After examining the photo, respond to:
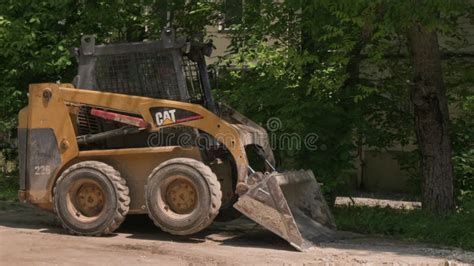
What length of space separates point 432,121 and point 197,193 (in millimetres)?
4390

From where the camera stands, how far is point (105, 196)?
9516 mm

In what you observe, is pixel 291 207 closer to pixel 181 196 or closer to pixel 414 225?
pixel 181 196

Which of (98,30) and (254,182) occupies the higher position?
(98,30)

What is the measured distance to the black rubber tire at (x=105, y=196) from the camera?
9414mm

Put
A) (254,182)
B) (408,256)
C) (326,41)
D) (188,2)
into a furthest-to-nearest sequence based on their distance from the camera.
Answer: (188,2)
(326,41)
(254,182)
(408,256)

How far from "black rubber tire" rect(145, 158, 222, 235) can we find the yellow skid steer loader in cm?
1

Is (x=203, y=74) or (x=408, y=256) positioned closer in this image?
(x=408, y=256)

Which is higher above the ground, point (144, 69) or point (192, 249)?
point (144, 69)

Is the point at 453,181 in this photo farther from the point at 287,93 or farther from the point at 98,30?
the point at 98,30

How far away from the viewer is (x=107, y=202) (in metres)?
9.49

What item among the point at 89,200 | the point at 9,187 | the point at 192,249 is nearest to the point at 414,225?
the point at 192,249

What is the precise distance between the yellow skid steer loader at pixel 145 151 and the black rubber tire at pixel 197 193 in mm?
13

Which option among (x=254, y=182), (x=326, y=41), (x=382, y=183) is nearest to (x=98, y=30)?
(x=326, y=41)

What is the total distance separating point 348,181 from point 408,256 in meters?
3.56
